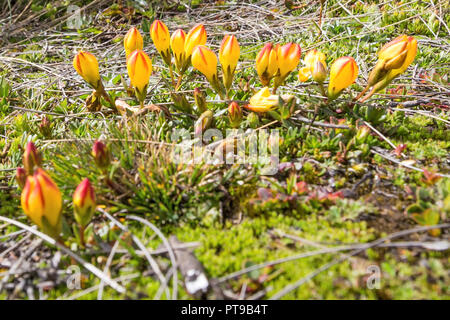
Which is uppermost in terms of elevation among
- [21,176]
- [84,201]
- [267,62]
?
[267,62]

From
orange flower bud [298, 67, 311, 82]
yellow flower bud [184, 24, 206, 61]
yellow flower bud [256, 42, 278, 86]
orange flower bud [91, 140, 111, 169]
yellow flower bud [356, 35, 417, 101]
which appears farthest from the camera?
orange flower bud [298, 67, 311, 82]

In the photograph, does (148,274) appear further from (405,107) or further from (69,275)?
(405,107)

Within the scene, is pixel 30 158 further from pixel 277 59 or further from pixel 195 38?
pixel 277 59

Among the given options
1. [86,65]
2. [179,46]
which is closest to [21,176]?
[86,65]

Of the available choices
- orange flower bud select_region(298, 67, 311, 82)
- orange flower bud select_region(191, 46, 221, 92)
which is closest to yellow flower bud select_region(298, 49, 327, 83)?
orange flower bud select_region(298, 67, 311, 82)

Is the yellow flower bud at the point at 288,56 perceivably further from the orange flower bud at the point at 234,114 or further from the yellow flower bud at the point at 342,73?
the orange flower bud at the point at 234,114

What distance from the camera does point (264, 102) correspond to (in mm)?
1963

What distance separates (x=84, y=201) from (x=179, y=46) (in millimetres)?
1286

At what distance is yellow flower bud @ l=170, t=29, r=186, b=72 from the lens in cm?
220

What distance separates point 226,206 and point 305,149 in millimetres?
595

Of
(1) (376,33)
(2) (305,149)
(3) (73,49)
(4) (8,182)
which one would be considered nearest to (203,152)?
(2) (305,149)

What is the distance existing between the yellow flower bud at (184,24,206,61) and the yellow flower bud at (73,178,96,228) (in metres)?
1.21

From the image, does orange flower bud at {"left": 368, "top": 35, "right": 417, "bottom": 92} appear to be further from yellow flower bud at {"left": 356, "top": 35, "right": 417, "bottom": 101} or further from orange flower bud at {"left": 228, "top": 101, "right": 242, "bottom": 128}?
orange flower bud at {"left": 228, "top": 101, "right": 242, "bottom": 128}
